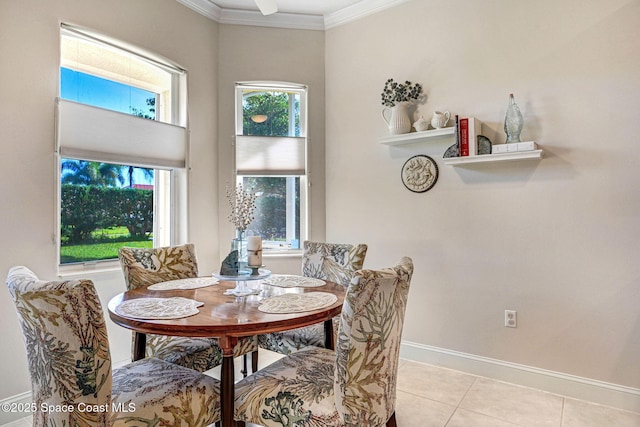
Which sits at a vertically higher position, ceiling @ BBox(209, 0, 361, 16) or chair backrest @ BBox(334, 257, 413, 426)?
ceiling @ BBox(209, 0, 361, 16)

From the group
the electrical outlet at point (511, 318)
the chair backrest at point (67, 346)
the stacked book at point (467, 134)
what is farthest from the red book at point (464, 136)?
the chair backrest at point (67, 346)

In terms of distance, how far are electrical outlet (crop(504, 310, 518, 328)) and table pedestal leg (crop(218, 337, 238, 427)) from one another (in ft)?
6.66

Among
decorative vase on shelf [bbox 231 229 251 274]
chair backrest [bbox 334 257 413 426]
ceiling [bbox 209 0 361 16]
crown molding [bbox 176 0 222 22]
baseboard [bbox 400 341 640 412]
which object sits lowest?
baseboard [bbox 400 341 640 412]

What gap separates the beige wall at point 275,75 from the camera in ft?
11.0

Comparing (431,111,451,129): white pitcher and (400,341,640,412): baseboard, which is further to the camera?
(431,111,451,129): white pitcher

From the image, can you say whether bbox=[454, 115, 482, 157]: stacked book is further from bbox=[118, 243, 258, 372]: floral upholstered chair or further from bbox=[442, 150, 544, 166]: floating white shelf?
bbox=[118, 243, 258, 372]: floral upholstered chair

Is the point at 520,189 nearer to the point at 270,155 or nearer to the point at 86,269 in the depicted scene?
the point at 270,155

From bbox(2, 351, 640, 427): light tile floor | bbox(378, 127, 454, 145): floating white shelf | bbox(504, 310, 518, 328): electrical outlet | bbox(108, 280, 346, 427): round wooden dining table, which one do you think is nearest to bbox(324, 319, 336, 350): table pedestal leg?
bbox(108, 280, 346, 427): round wooden dining table

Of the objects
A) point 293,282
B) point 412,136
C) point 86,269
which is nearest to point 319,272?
point 293,282

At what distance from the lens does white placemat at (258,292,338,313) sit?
5.11 feet

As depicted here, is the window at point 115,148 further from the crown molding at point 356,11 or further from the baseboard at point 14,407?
the crown molding at point 356,11

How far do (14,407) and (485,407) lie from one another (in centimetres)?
279

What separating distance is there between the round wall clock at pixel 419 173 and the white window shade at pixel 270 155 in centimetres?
101

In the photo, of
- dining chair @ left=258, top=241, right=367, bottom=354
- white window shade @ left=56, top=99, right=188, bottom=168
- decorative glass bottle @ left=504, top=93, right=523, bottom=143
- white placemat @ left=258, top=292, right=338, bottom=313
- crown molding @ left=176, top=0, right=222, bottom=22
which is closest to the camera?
white placemat @ left=258, top=292, right=338, bottom=313
